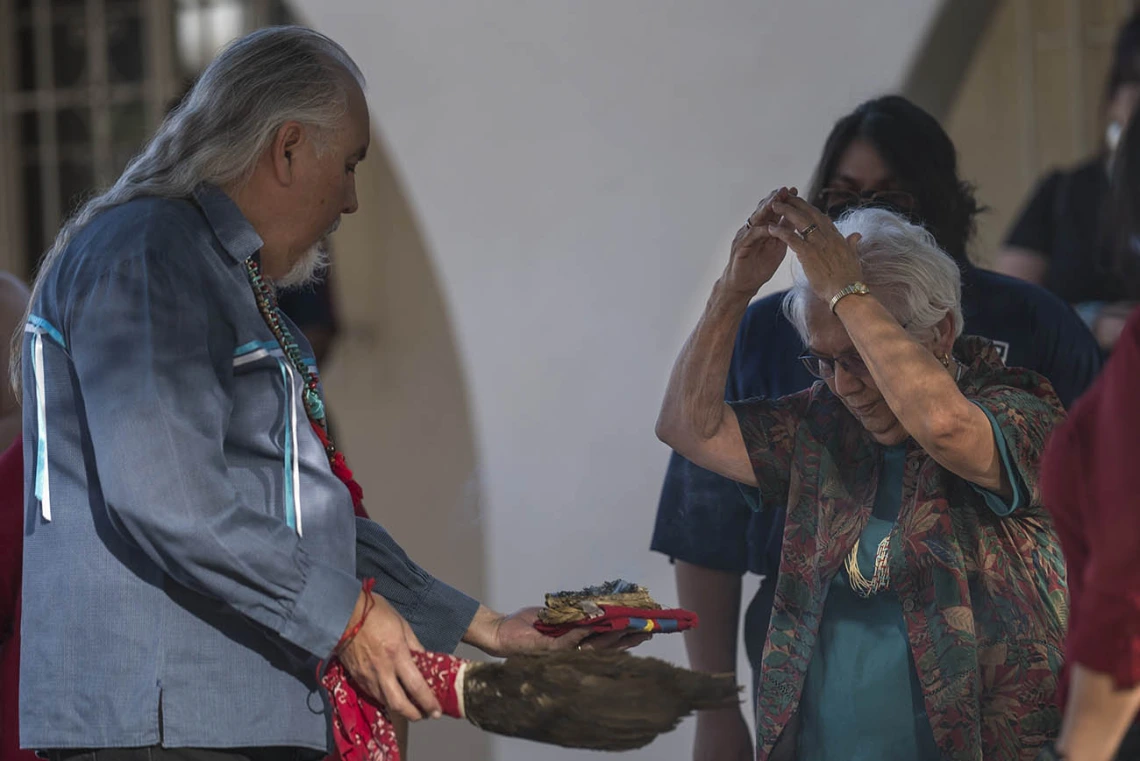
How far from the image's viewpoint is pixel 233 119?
7.23 ft

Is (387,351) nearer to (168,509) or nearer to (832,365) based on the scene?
(832,365)

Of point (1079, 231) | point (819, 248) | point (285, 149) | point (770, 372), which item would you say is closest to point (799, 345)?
point (770, 372)

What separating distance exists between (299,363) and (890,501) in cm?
102

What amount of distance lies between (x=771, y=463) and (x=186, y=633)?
1083mm

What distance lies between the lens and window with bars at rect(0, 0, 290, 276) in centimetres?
596

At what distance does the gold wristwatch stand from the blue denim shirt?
870 mm

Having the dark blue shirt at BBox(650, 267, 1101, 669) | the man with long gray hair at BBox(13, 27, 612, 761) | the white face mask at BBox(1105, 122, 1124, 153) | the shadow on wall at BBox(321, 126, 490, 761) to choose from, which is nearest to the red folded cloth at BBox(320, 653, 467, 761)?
the man with long gray hair at BBox(13, 27, 612, 761)

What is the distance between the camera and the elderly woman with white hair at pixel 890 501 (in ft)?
7.79

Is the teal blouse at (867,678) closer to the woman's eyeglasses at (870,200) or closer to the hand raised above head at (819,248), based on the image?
the hand raised above head at (819,248)

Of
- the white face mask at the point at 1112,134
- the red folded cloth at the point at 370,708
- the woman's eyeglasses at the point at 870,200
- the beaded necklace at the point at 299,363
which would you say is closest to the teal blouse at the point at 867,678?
the woman's eyeglasses at the point at 870,200

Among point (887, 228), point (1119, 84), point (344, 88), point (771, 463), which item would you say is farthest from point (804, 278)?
point (1119, 84)

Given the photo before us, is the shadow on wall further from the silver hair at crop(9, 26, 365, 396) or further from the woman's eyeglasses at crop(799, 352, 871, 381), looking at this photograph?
the silver hair at crop(9, 26, 365, 396)

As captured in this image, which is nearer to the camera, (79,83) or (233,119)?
(233,119)

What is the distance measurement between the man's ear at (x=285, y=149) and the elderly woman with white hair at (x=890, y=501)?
80cm
